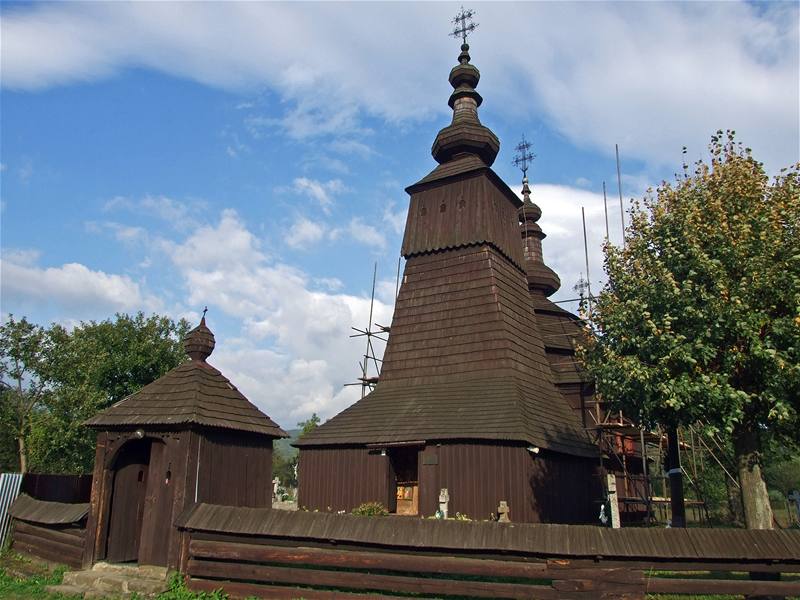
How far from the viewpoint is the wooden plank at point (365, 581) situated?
792cm

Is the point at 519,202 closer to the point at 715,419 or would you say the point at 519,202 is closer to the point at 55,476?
the point at 715,419

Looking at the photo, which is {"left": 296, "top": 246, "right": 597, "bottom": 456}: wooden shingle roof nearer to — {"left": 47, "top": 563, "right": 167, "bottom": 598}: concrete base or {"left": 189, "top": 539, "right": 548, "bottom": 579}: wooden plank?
{"left": 189, "top": 539, "right": 548, "bottom": 579}: wooden plank

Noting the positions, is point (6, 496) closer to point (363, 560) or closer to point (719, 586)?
point (363, 560)

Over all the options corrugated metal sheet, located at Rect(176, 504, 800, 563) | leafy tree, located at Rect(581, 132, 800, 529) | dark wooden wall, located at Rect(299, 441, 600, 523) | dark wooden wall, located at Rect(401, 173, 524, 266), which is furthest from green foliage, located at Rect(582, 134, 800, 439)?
dark wooden wall, located at Rect(401, 173, 524, 266)

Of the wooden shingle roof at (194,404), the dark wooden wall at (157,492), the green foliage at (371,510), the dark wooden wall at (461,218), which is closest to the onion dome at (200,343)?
the wooden shingle roof at (194,404)

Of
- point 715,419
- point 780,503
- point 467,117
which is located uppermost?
point 467,117

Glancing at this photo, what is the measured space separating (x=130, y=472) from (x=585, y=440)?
15.0 meters

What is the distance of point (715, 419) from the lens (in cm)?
1047

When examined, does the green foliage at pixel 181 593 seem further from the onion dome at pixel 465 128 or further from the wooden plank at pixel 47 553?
the onion dome at pixel 465 128

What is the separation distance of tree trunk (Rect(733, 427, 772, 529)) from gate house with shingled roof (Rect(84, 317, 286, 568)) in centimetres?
893

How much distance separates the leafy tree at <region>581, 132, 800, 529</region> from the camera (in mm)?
9891

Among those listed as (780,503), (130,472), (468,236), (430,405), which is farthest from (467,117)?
(780,503)

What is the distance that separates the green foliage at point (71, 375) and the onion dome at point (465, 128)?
66.4ft

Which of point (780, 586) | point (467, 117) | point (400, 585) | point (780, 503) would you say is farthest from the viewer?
point (780, 503)
